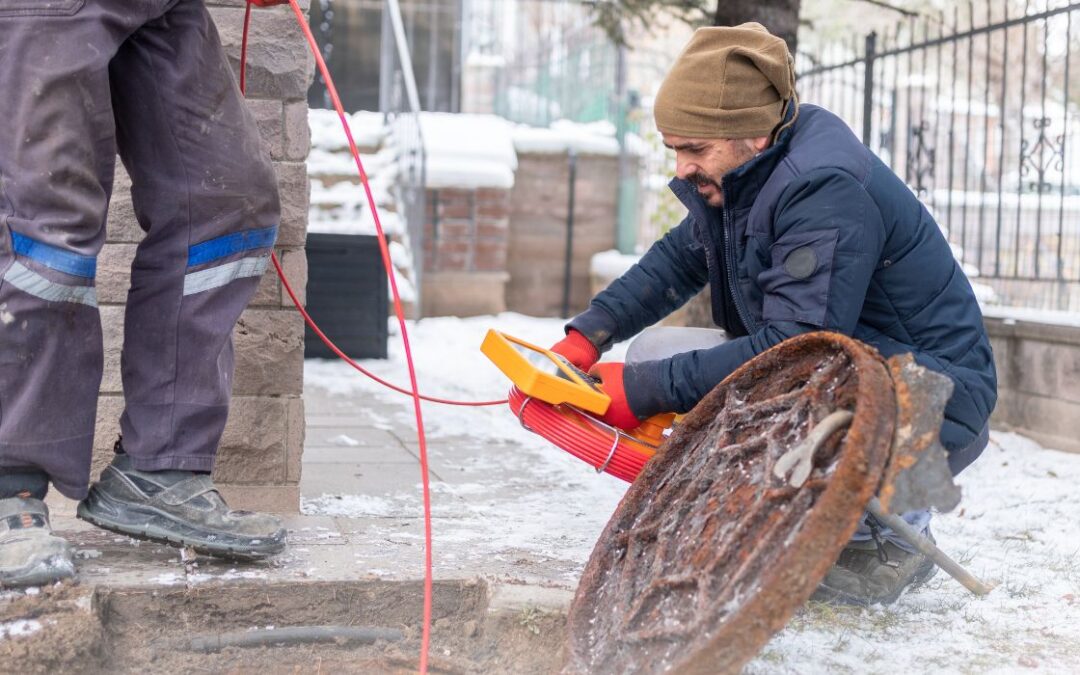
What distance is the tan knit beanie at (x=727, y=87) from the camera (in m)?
2.17

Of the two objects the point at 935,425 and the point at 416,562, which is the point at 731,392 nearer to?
the point at 935,425

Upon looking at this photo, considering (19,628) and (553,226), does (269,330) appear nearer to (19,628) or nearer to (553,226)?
(19,628)

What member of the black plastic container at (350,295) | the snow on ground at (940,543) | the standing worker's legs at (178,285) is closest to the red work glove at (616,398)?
the snow on ground at (940,543)

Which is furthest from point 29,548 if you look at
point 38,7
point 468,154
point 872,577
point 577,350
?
point 468,154

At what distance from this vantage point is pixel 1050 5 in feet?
16.1

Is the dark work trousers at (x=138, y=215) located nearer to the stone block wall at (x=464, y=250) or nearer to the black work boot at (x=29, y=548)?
the black work boot at (x=29, y=548)

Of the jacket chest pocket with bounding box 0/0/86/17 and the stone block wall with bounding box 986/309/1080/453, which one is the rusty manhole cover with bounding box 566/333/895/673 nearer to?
the jacket chest pocket with bounding box 0/0/86/17

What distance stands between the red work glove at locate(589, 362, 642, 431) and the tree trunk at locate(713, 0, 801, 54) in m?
2.79

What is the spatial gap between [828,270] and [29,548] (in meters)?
1.53

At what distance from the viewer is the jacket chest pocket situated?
1.98m

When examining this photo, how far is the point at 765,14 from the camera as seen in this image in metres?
4.69

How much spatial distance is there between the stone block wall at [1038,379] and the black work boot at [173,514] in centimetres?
347

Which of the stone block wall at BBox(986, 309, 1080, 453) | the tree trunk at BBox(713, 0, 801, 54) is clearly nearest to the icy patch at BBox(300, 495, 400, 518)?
the tree trunk at BBox(713, 0, 801, 54)

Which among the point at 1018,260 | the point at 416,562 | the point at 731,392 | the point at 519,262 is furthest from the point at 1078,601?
the point at 519,262
